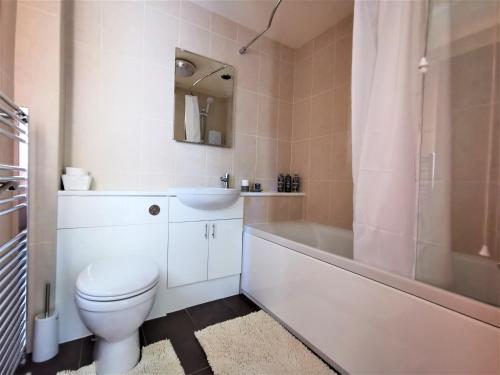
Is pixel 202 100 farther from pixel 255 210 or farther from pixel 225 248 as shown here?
pixel 225 248

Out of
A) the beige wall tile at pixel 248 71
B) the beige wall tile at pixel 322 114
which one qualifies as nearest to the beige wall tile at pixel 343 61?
the beige wall tile at pixel 322 114

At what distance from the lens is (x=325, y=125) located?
2053 millimetres

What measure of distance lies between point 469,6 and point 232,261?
1942 millimetres

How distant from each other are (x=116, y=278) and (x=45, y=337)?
1.87 feet

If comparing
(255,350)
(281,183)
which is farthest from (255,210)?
(255,350)

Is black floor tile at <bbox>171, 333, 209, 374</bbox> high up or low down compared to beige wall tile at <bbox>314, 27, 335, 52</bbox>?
down

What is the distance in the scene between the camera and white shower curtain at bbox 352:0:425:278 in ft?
3.00

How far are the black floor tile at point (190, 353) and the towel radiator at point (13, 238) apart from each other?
2.36 feet

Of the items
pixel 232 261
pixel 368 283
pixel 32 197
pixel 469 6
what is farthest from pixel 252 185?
pixel 469 6

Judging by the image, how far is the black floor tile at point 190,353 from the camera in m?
1.16

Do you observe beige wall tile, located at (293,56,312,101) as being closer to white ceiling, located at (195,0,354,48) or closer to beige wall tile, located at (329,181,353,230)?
white ceiling, located at (195,0,354,48)

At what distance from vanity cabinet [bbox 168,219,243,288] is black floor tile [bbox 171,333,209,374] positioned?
14.8 inches

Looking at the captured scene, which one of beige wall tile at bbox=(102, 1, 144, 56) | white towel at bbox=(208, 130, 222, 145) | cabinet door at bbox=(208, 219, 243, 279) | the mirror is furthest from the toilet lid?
beige wall tile at bbox=(102, 1, 144, 56)

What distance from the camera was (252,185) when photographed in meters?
2.15
